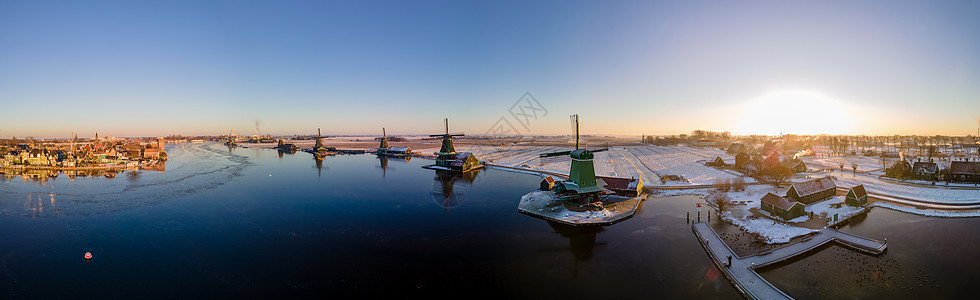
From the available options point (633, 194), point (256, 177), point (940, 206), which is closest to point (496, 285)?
point (633, 194)

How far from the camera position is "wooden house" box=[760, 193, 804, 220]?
20.8 meters

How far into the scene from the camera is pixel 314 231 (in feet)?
63.1

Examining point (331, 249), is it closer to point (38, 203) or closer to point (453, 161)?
point (38, 203)

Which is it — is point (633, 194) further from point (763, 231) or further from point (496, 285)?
point (496, 285)

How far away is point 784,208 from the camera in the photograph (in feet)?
68.7

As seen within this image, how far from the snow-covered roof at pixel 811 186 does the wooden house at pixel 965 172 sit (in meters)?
18.3

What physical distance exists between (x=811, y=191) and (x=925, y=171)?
21.3 metres

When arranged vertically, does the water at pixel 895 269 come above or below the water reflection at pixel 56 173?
below

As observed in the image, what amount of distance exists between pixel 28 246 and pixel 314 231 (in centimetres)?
1289

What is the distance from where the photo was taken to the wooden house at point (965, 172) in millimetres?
31219

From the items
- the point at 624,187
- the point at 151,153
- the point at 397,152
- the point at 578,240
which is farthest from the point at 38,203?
the point at 397,152

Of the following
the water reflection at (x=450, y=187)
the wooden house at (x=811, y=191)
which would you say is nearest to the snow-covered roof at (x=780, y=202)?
the wooden house at (x=811, y=191)

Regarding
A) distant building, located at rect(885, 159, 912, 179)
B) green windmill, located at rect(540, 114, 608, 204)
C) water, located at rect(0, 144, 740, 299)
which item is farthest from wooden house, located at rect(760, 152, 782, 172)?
green windmill, located at rect(540, 114, 608, 204)

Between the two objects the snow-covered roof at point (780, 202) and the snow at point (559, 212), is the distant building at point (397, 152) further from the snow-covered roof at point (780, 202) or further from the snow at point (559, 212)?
the snow-covered roof at point (780, 202)
